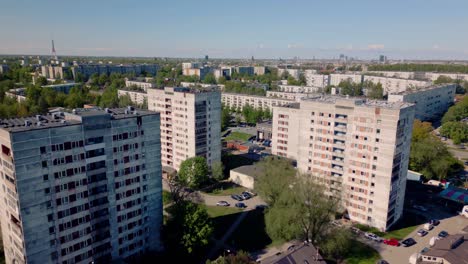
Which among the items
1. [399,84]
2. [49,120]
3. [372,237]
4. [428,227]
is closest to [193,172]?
[49,120]

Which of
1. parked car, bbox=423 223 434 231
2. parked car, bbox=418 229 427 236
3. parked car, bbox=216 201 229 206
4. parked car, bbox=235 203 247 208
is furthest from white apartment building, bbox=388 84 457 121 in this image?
parked car, bbox=216 201 229 206

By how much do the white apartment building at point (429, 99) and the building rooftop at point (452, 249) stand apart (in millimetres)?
72014

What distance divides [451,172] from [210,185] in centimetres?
6150

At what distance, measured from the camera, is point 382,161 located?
56.0 metres

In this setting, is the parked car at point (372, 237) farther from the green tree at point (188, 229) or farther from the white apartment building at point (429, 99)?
the white apartment building at point (429, 99)

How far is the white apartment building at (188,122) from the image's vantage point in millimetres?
77875

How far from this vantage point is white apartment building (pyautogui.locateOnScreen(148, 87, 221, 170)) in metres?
77.9

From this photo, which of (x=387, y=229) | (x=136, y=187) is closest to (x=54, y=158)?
(x=136, y=187)

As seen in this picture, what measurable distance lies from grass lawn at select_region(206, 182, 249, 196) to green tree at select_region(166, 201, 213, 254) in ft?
78.5

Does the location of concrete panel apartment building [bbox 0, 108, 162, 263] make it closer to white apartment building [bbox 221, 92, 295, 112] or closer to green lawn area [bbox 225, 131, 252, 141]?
green lawn area [bbox 225, 131, 252, 141]

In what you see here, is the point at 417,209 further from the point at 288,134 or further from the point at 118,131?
the point at 118,131

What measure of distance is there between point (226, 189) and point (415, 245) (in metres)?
39.8

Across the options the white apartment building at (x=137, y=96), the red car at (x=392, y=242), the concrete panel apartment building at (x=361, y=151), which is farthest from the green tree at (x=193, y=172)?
the white apartment building at (x=137, y=96)

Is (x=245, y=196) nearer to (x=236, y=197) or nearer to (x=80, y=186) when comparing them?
(x=236, y=197)
